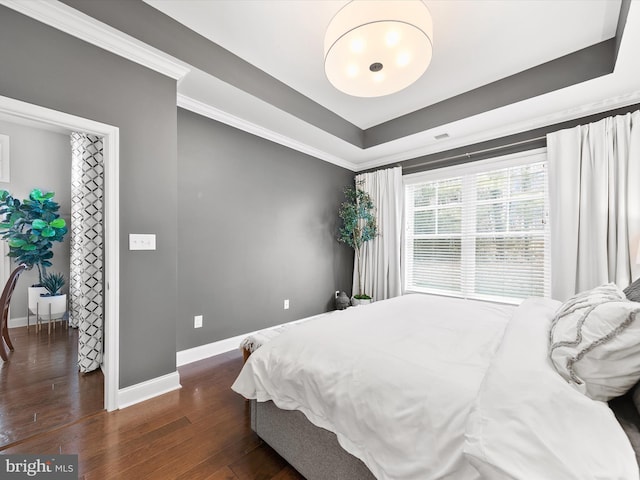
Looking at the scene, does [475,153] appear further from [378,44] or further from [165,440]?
[165,440]

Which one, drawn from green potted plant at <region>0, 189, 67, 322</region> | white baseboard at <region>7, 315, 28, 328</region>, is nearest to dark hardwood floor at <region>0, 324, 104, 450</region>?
white baseboard at <region>7, 315, 28, 328</region>

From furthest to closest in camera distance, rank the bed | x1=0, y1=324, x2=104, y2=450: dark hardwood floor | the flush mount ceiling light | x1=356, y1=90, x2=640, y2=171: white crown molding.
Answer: x1=356, y1=90, x2=640, y2=171: white crown molding < x1=0, y1=324, x2=104, y2=450: dark hardwood floor < the flush mount ceiling light < the bed

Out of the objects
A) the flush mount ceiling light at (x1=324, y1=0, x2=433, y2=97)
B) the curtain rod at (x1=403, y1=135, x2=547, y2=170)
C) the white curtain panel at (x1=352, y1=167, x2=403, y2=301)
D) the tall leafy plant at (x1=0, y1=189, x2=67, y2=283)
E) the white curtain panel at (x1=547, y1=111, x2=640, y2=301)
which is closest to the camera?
the flush mount ceiling light at (x1=324, y1=0, x2=433, y2=97)

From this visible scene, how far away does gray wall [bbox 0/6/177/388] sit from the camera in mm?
1696

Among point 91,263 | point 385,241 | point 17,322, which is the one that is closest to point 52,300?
point 17,322

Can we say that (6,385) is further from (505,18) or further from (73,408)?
(505,18)

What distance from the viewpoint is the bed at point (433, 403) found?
697 millimetres

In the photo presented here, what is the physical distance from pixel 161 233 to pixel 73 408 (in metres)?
1.39

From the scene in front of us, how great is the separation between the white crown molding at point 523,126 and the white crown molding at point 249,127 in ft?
3.06

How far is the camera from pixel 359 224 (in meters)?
4.42

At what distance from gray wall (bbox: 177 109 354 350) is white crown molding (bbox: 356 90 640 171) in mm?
1168

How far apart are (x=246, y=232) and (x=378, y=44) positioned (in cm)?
232

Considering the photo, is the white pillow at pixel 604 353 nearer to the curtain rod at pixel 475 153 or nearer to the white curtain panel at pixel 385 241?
the curtain rod at pixel 475 153

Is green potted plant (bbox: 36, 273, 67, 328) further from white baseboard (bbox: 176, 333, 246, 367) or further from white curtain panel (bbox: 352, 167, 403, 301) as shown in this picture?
white curtain panel (bbox: 352, 167, 403, 301)
